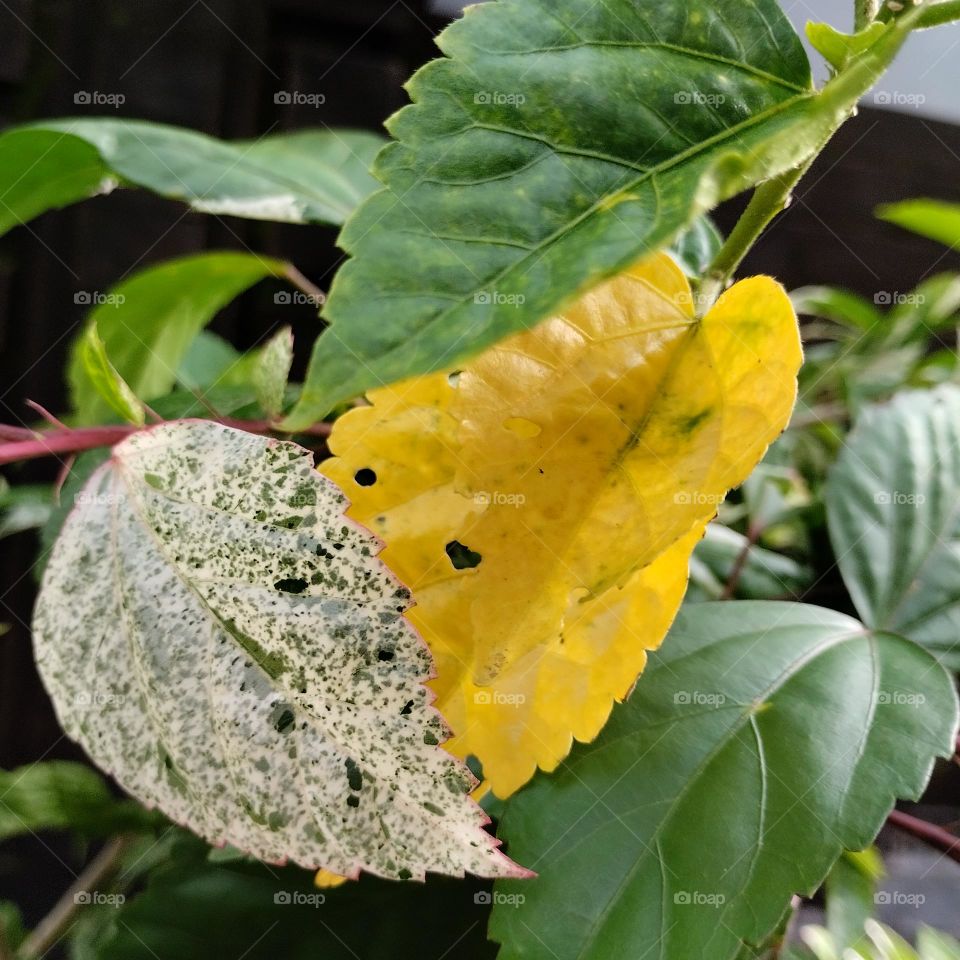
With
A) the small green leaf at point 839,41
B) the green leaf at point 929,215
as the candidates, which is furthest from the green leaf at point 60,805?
the green leaf at point 929,215

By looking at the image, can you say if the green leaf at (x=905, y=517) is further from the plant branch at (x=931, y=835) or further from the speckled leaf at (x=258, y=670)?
the speckled leaf at (x=258, y=670)

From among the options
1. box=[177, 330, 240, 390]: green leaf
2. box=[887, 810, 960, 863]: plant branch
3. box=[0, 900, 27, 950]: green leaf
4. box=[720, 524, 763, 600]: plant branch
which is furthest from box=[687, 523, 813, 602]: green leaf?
box=[0, 900, 27, 950]: green leaf

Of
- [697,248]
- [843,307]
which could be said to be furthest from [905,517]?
[843,307]

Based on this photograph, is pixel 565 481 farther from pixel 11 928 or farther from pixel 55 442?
pixel 11 928

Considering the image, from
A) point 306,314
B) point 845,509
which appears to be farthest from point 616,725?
point 306,314

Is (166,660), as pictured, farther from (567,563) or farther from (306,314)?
(306,314)
